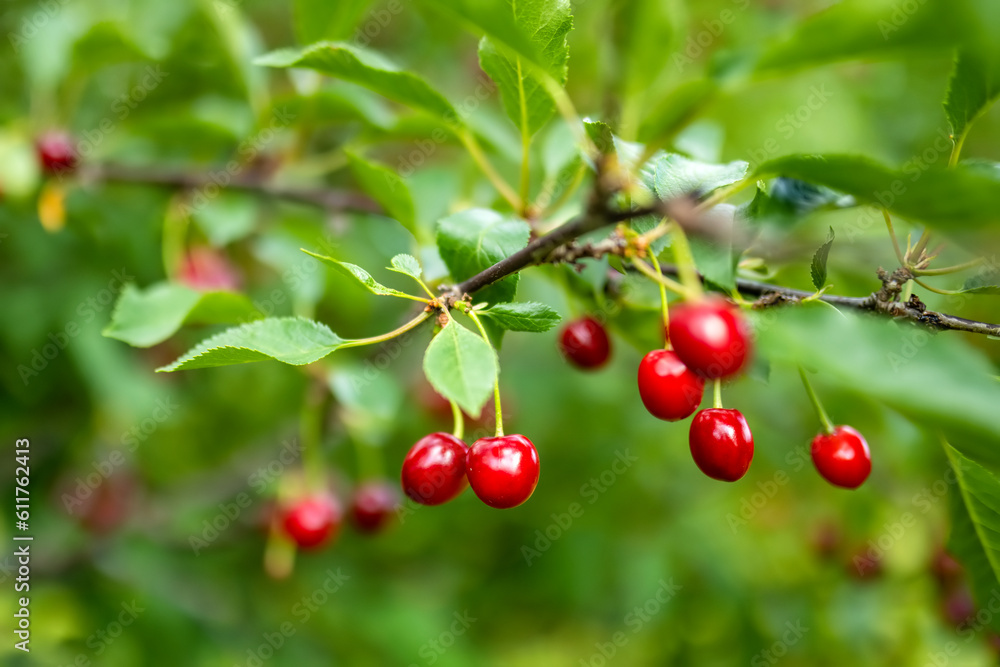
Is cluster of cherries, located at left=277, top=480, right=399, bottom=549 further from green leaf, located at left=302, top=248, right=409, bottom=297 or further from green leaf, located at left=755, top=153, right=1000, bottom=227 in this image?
green leaf, located at left=755, top=153, right=1000, bottom=227

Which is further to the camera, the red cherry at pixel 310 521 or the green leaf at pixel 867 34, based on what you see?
the red cherry at pixel 310 521

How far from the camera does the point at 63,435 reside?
2537 mm

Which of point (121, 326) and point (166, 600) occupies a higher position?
point (121, 326)

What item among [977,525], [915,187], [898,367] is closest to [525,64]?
[915,187]

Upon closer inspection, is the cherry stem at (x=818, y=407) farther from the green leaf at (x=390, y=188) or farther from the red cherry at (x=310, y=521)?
the red cherry at (x=310, y=521)

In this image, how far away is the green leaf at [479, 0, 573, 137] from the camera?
89cm

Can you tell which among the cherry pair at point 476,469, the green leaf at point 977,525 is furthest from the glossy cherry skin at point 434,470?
the green leaf at point 977,525

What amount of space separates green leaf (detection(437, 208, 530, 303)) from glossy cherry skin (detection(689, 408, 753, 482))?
0.32 m

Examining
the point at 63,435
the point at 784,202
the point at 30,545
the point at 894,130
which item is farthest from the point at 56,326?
the point at 894,130

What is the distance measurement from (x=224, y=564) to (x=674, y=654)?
195cm

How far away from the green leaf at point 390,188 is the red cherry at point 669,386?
47cm

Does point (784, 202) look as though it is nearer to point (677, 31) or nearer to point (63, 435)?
point (677, 31)

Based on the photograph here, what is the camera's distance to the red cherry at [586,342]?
1.13m

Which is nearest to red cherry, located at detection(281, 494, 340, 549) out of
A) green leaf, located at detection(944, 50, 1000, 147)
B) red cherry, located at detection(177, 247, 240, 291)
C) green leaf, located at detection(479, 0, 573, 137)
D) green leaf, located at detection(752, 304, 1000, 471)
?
red cherry, located at detection(177, 247, 240, 291)
